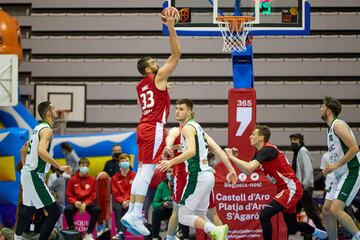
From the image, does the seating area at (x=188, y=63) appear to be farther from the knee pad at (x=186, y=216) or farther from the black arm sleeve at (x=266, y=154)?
the knee pad at (x=186, y=216)

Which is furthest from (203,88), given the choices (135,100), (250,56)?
(250,56)

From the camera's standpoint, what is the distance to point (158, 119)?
8969 mm

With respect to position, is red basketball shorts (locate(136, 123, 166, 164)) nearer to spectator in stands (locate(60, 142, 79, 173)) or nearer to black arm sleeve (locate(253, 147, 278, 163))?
black arm sleeve (locate(253, 147, 278, 163))

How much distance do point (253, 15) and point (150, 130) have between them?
292 centimetres

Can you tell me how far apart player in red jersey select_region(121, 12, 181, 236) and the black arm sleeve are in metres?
1.15

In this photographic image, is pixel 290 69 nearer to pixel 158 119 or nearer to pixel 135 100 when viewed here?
pixel 135 100

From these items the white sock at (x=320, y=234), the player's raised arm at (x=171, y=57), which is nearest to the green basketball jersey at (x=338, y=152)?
the white sock at (x=320, y=234)

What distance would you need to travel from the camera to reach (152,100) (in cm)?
894

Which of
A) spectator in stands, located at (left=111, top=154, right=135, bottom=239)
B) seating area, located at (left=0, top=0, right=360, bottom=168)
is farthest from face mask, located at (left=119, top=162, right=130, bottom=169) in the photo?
seating area, located at (left=0, top=0, right=360, bottom=168)

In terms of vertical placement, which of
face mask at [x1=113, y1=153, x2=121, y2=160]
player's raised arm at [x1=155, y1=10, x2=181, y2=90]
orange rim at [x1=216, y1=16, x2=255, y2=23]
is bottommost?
face mask at [x1=113, y1=153, x2=121, y2=160]

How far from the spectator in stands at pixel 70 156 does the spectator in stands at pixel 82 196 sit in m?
1.40

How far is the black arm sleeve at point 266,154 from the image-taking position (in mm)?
9302

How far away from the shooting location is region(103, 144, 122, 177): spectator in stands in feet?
44.1

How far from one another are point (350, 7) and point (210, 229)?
9.24 m
